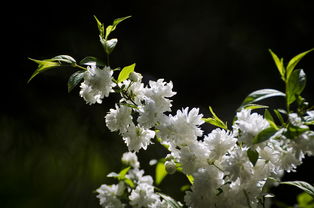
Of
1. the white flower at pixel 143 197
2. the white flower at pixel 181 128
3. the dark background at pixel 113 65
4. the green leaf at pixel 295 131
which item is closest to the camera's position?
the green leaf at pixel 295 131

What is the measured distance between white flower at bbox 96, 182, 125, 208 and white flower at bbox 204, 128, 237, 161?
32cm

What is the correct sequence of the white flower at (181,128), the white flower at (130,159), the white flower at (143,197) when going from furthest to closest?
the white flower at (130,159)
the white flower at (143,197)
the white flower at (181,128)

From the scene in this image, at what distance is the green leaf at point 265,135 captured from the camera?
0.41m

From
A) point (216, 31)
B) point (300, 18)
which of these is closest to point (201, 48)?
point (216, 31)

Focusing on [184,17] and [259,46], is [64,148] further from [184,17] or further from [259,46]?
[259,46]

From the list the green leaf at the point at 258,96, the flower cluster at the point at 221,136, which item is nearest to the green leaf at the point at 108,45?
the flower cluster at the point at 221,136

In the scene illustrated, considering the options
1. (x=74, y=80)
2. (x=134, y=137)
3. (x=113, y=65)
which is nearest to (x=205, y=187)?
(x=134, y=137)

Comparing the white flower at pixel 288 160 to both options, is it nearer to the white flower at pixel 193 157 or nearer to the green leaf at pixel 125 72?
the white flower at pixel 193 157

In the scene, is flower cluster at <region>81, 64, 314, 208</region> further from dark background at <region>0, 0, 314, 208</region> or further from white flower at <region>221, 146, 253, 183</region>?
dark background at <region>0, 0, 314, 208</region>

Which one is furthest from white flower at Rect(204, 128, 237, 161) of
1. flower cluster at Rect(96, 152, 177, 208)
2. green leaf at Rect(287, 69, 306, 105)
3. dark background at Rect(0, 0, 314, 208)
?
dark background at Rect(0, 0, 314, 208)

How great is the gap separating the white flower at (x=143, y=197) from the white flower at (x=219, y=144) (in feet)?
0.80

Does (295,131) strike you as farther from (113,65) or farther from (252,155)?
(113,65)

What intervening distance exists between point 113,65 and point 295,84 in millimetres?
1085

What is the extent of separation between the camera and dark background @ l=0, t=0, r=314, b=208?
1.28 m
